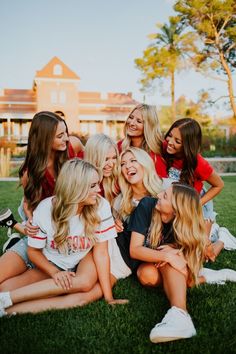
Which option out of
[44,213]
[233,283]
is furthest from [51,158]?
[233,283]

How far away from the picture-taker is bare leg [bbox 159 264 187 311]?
2596 mm

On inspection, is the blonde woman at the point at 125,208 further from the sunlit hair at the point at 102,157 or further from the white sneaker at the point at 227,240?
the white sneaker at the point at 227,240

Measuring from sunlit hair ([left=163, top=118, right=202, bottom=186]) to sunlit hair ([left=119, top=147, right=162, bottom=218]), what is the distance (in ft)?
1.74

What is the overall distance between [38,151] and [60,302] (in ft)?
4.61

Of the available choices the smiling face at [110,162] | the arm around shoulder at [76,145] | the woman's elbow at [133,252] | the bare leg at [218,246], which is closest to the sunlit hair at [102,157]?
the smiling face at [110,162]

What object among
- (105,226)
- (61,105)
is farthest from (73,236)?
(61,105)

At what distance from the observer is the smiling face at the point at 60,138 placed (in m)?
3.60

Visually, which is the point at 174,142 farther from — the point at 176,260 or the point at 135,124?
the point at 176,260

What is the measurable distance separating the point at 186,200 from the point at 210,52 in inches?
952

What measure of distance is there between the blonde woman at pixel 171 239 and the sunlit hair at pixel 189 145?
917mm

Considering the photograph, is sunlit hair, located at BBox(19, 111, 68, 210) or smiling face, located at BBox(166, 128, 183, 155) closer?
sunlit hair, located at BBox(19, 111, 68, 210)

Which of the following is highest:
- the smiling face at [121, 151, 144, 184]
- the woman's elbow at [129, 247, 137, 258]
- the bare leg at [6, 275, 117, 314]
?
the smiling face at [121, 151, 144, 184]

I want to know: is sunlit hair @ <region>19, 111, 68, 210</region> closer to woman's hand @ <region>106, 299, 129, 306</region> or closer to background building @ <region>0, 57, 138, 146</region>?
woman's hand @ <region>106, 299, 129, 306</region>

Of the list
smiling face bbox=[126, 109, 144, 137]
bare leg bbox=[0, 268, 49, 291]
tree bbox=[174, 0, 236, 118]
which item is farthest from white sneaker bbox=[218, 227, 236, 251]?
tree bbox=[174, 0, 236, 118]
